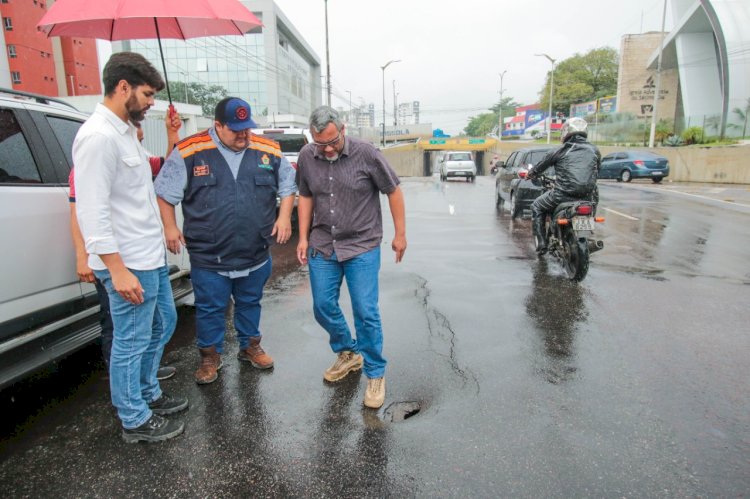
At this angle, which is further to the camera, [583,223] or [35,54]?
[35,54]

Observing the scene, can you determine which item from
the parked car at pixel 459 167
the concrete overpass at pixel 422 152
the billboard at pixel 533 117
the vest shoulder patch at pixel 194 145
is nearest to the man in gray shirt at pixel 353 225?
the vest shoulder patch at pixel 194 145

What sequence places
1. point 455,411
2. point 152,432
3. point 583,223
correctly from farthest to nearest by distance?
1. point 583,223
2. point 455,411
3. point 152,432

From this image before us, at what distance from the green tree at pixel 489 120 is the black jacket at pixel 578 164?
114 meters

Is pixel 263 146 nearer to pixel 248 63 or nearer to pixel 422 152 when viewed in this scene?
pixel 422 152

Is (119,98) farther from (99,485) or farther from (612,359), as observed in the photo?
(612,359)

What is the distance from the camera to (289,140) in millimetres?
9875

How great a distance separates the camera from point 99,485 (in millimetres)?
2447

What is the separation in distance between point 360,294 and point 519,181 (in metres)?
8.58

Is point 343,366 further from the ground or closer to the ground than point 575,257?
closer to the ground

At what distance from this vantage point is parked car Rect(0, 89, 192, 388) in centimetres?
275

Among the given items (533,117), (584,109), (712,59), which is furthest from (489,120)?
(712,59)

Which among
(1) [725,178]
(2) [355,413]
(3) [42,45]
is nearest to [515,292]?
(2) [355,413]

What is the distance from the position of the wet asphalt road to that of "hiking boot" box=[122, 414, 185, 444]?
5cm

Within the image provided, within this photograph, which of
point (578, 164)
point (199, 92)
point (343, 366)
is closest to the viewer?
point (343, 366)
